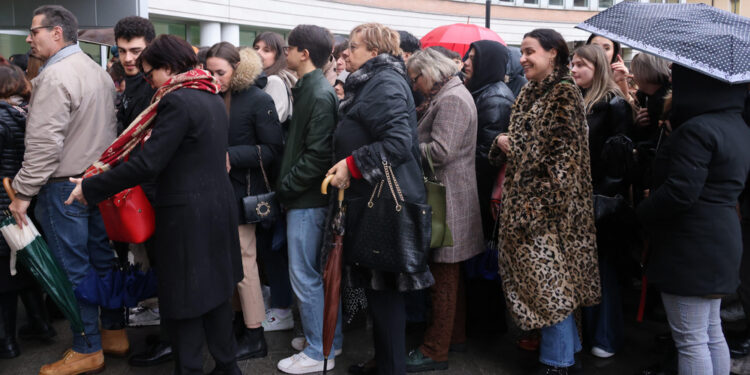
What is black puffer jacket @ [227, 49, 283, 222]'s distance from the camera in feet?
→ 12.9

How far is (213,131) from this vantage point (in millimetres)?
3086

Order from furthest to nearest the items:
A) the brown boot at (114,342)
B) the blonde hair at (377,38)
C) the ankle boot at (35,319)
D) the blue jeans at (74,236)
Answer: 1. the ankle boot at (35,319)
2. the brown boot at (114,342)
3. the blue jeans at (74,236)
4. the blonde hair at (377,38)

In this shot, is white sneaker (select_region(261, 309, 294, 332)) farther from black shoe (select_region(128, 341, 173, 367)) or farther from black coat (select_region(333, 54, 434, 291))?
black coat (select_region(333, 54, 434, 291))

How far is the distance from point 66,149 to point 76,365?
1333 millimetres

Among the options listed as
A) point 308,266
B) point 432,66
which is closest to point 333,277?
point 308,266

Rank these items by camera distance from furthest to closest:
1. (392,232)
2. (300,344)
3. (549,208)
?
(300,344)
(549,208)
(392,232)

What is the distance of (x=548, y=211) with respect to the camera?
3334 millimetres

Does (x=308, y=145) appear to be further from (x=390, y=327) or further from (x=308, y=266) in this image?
(x=390, y=327)

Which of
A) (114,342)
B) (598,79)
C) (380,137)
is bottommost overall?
(114,342)

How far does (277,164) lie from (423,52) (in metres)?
1.22

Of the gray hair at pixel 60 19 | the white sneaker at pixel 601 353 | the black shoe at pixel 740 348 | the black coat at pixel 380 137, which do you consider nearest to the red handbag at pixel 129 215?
the black coat at pixel 380 137

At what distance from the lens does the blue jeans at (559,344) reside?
353cm

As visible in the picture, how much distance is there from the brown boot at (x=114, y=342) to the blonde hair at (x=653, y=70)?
149 inches

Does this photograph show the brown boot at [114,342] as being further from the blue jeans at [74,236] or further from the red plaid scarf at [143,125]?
the red plaid scarf at [143,125]
